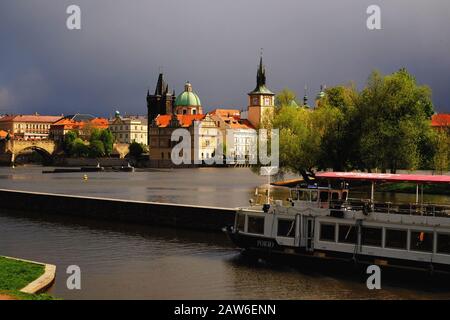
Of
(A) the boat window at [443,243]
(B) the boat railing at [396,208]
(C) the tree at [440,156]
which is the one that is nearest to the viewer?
(A) the boat window at [443,243]

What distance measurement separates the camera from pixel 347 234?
31766mm

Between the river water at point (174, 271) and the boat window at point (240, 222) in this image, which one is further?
the boat window at point (240, 222)

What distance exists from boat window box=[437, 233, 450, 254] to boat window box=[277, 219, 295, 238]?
701 centimetres

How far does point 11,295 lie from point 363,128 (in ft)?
157

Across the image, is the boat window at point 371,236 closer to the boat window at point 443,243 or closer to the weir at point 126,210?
the boat window at point 443,243

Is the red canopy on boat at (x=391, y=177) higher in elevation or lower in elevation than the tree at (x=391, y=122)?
lower

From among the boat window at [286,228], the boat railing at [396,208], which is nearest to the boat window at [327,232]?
the boat railing at [396,208]

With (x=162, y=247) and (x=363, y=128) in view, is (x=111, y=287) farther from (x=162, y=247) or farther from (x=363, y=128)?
(x=363, y=128)

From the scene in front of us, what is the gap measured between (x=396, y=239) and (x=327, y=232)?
133 inches

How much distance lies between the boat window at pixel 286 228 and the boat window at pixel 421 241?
233 inches

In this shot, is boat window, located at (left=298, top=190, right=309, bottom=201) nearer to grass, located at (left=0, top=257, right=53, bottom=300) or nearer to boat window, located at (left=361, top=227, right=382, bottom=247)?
boat window, located at (left=361, top=227, right=382, bottom=247)

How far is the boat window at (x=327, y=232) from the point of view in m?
32.2
